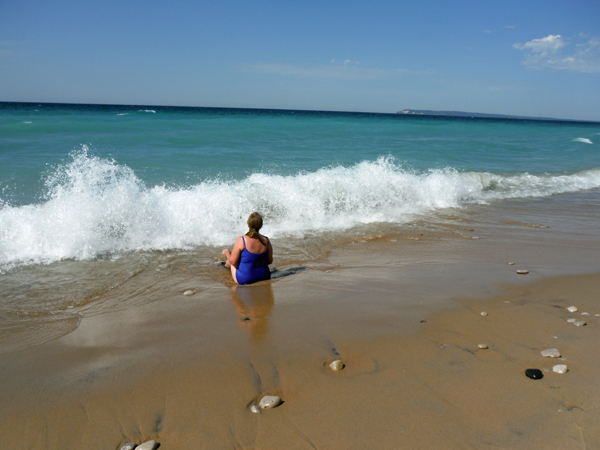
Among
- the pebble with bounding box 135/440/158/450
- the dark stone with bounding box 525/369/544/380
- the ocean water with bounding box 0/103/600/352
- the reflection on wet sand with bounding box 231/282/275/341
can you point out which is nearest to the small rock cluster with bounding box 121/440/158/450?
the pebble with bounding box 135/440/158/450

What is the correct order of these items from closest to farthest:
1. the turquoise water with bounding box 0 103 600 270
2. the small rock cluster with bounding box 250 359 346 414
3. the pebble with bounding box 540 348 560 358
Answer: the small rock cluster with bounding box 250 359 346 414
the pebble with bounding box 540 348 560 358
the turquoise water with bounding box 0 103 600 270

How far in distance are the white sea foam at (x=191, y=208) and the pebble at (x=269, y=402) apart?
3.99 m

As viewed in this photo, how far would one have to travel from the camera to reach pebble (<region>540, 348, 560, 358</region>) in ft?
10.2

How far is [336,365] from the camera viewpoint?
2928 mm

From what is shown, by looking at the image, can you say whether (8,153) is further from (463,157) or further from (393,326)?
(463,157)

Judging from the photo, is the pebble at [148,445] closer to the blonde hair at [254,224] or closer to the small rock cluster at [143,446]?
the small rock cluster at [143,446]

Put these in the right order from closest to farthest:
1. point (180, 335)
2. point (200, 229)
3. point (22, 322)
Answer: point (180, 335) < point (22, 322) < point (200, 229)

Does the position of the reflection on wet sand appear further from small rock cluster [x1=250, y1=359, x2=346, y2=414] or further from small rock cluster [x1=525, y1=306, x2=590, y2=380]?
small rock cluster [x1=525, y1=306, x2=590, y2=380]

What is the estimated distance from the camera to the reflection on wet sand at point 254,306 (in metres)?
3.54

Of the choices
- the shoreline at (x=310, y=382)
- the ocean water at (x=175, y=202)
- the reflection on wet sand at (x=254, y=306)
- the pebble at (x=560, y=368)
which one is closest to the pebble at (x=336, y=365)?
the shoreline at (x=310, y=382)

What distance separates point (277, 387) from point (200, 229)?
14.7ft

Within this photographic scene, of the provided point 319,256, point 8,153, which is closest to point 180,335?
point 319,256

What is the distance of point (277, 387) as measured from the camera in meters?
2.71

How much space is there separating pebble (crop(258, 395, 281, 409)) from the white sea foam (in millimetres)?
3986
